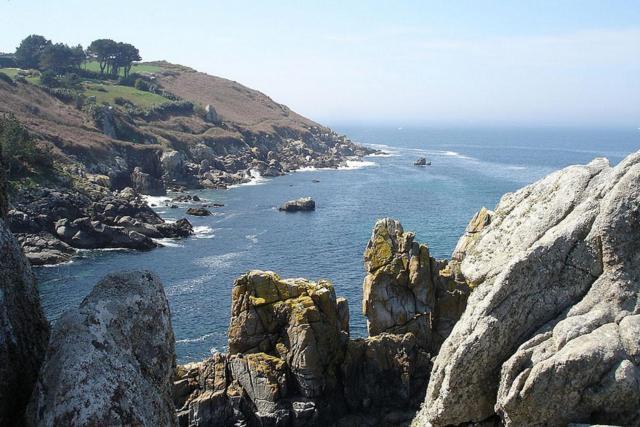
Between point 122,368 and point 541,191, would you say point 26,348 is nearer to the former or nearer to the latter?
point 122,368

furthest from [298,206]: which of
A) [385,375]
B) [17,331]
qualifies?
[17,331]

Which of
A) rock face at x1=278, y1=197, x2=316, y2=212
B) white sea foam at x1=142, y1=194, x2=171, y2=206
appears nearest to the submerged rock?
white sea foam at x1=142, y1=194, x2=171, y2=206

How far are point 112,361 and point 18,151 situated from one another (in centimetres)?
11464

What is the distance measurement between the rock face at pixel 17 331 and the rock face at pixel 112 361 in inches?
39.3

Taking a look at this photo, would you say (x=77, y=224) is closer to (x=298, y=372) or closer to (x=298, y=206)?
(x=298, y=206)

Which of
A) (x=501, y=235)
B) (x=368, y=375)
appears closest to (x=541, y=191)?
(x=501, y=235)

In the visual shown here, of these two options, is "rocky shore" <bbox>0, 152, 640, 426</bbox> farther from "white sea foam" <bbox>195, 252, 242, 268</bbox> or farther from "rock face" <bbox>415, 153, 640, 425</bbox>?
"white sea foam" <bbox>195, 252, 242, 268</bbox>

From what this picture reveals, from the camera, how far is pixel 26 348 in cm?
1205

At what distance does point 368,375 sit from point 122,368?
1394 inches

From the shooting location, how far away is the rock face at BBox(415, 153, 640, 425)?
15664 mm

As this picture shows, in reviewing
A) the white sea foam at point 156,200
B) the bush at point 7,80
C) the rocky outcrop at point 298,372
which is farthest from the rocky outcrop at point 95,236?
the bush at point 7,80

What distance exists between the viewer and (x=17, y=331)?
1190cm

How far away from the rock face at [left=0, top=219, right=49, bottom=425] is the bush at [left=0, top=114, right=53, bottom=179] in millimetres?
104621

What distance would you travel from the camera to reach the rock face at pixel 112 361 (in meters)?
10.0
